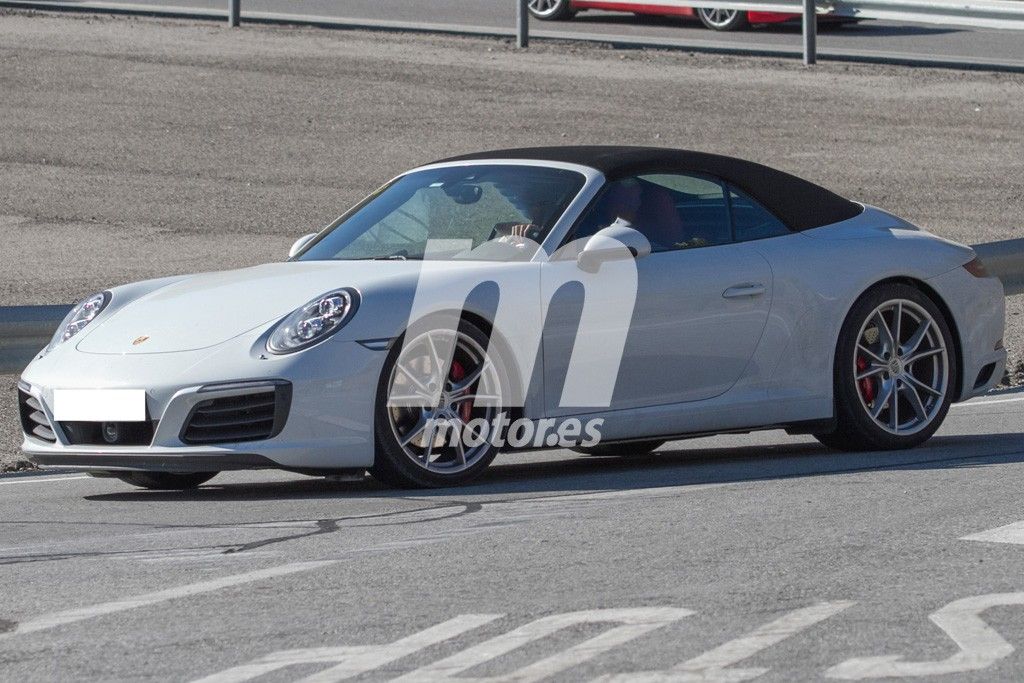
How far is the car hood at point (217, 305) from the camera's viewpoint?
768cm

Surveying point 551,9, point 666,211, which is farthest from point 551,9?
point 666,211

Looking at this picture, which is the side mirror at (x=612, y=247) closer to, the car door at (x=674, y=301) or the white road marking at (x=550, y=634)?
the car door at (x=674, y=301)

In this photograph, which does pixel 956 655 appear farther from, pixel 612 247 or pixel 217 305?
pixel 217 305

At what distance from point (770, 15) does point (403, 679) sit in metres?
21.3

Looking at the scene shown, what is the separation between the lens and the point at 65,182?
18.3 metres

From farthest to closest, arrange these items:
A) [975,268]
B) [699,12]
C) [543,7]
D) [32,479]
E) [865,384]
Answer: [543,7] < [699,12] < [975,268] < [865,384] < [32,479]

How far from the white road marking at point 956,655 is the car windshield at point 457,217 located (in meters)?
3.10

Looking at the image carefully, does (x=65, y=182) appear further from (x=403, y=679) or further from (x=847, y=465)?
(x=403, y=679)

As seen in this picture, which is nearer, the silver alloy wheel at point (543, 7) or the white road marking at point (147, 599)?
the white road marking at point (147, 599)

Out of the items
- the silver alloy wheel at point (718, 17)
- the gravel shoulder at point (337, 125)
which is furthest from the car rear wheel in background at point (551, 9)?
the gravel shoulder at point (337, 125)

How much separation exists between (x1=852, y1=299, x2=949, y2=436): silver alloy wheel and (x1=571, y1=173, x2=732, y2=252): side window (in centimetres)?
84

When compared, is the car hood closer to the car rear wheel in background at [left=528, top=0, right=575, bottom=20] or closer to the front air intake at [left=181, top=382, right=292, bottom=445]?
the front air intake at [left=181, top=382, right=292, bottom=445]

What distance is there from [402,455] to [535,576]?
1730 millimetres

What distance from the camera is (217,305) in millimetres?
7930
